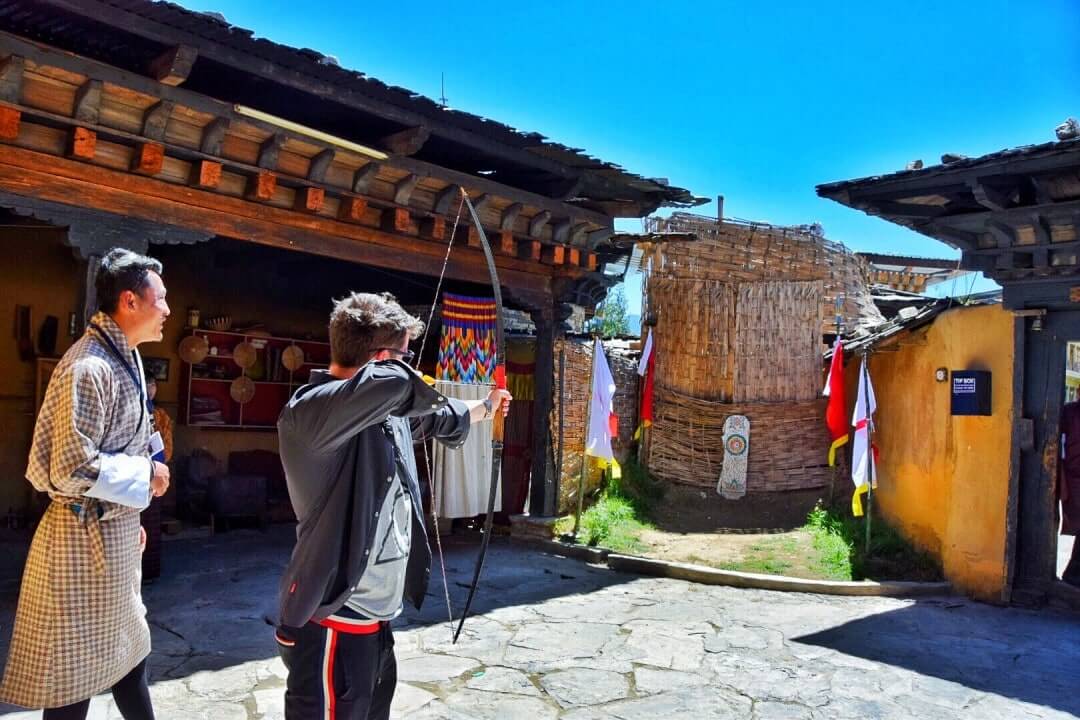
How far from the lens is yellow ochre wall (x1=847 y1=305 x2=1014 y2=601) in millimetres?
7656

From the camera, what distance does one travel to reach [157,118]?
5.80 m

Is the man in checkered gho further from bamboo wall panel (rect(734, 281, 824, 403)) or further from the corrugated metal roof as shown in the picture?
bamboo wall panel (rect(734, 281, 824, 403))

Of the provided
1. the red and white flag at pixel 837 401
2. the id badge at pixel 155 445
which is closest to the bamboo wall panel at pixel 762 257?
the red and white flag at pixel 837 401

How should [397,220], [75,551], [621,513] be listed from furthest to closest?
[621,513]
[397,220]
[75,551]

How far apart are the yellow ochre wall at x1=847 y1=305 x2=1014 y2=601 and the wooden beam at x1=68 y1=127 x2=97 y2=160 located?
7715 mm

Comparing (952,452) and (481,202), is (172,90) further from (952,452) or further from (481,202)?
(952,452)

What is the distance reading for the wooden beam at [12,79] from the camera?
498cm

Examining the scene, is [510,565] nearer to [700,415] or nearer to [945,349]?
[700,415]

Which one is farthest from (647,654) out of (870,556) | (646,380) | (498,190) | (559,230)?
(646,380)

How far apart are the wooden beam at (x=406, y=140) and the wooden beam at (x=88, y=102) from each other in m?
2.34

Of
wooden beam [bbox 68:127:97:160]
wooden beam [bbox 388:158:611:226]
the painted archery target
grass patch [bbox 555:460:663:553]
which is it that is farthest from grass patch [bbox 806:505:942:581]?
wooden beam [bbox 68:127:97:160]

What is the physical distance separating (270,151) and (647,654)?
471 centimetres

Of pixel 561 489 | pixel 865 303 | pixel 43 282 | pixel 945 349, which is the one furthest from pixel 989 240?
pixel 43 282

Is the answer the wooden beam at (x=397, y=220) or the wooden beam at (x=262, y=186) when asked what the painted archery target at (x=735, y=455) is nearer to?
the wooden beam at (x=397, y=220)
